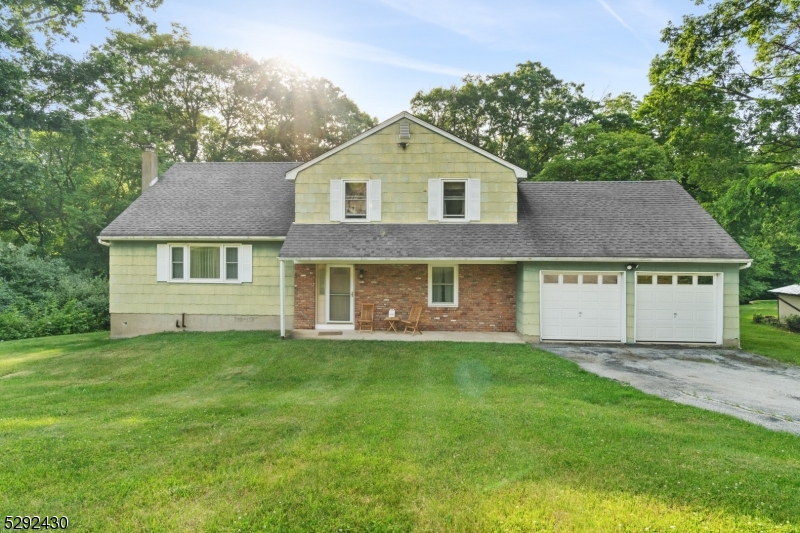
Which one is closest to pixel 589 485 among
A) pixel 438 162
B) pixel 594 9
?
pixel 438 162

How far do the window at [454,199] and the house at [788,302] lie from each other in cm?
1422

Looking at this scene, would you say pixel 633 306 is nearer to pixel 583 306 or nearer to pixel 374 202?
pixel 583 306

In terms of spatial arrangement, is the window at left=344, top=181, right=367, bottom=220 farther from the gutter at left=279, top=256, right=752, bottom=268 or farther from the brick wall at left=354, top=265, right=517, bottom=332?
the gutter at left=279, top=256, right=752, bottom=268

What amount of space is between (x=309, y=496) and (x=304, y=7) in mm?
12529

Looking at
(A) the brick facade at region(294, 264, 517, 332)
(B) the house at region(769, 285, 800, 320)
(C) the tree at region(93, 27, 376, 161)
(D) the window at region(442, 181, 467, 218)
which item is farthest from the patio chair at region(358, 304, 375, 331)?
(C) the tree at region(93, 27, 376, 161)

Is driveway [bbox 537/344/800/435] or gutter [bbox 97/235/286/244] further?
gutter [bbox 97/235/286/244]

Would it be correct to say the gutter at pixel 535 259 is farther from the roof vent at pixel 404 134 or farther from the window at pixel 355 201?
the roof vent at pixel 404 134

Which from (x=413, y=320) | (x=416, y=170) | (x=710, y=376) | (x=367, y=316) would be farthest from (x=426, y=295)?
(x=710, y=376)

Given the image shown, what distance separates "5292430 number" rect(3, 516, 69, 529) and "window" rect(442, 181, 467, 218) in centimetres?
1066

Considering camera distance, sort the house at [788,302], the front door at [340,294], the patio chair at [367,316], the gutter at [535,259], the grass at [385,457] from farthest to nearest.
Result: the house at [788,302] < the front door at [340,294] < the patio chair at [367,316] < the gutter at [535,259] < the grass at [385,457]

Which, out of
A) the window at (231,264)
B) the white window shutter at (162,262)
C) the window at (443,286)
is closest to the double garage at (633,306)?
the window at (443,286)

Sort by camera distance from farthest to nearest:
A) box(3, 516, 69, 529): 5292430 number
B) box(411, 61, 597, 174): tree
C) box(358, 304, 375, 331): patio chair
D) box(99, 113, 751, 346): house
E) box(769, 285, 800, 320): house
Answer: box(411, 61, 597, 174): tree → box(769, 285, 800, 320): house → box(358, 304, 375, 331): patio chair → box(99, 113, 751, 346): house → box(3, 516, 69, 529): 5292430 number

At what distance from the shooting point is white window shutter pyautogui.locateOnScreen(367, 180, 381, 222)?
1210 centimetres

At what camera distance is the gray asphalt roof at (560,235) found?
10852mm
